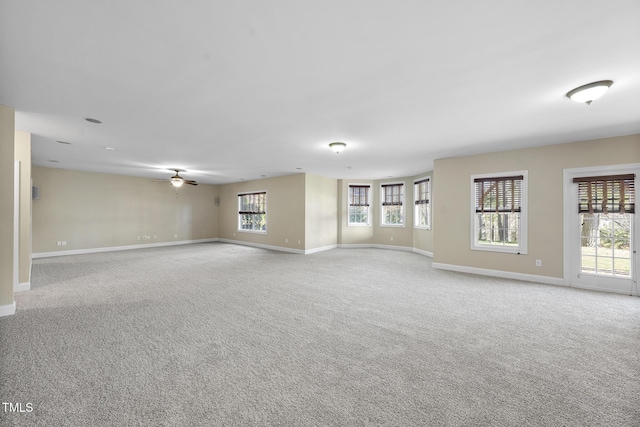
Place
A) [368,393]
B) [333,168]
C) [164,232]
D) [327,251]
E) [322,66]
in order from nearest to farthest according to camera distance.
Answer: [368,393] < [322,66] < [333,168] < [327,251] < [164,232]

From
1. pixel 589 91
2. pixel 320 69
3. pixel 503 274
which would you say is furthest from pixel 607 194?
pixel 320 69

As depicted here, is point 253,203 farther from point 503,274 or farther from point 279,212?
point 503,274

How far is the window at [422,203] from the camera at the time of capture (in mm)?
7984

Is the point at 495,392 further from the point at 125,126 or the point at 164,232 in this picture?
the point at 164,232

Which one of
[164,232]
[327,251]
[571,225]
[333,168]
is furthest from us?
[164,232]

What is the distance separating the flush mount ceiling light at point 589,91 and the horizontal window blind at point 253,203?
27.8ft

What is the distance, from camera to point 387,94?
2.79 metres

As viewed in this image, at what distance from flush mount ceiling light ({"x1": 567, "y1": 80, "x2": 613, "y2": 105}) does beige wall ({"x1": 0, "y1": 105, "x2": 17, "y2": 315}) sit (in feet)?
21.0

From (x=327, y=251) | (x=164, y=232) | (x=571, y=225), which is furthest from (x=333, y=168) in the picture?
(x=164, y=232)

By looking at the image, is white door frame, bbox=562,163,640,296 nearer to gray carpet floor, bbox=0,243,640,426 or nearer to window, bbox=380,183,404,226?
gray carpet floor, bbox=0,243,640,426

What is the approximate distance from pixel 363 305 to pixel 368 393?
182 cm

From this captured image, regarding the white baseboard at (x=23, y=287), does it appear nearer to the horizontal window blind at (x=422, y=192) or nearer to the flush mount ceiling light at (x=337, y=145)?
the flush mount ceiling light at (x=337, y=145)

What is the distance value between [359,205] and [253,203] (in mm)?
4183

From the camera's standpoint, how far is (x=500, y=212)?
5.33m
